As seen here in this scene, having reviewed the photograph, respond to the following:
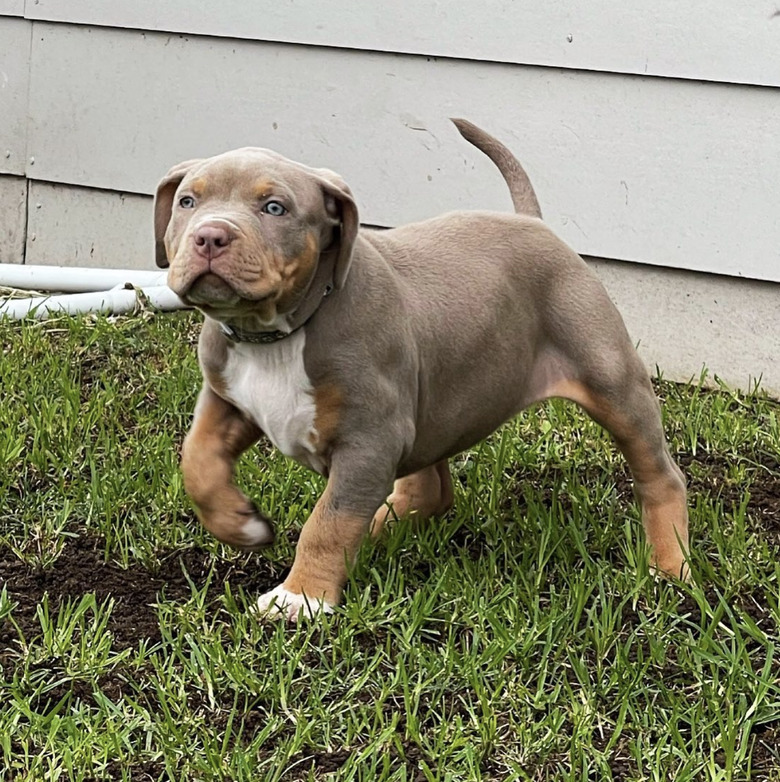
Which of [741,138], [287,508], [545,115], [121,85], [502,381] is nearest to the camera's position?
[502,381]

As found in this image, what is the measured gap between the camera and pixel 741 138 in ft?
16.8

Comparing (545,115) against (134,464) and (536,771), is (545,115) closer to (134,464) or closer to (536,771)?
(134,464)

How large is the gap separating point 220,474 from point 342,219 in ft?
2.26

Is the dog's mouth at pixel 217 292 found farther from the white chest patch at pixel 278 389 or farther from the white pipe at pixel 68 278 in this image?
the white pipe at pixel 68 278

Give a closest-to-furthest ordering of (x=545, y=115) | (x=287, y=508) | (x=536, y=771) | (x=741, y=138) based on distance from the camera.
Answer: (x=536, y=771), (x=287, y=508), (x=741, y=138), (x=545, y=115)

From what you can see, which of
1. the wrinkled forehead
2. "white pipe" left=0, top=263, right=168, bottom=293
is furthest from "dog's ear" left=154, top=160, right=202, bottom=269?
"white pipe" left=0, top=263, right=168, bottom=293

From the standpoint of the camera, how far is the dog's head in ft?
9.66

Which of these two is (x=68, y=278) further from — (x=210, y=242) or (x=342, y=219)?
(x=210, y=242)

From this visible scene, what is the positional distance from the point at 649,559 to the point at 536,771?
42.1 inches

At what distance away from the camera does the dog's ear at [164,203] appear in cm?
329

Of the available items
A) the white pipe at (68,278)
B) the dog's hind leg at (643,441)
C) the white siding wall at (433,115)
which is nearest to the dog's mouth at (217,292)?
the dog's hind leg at (643,441)

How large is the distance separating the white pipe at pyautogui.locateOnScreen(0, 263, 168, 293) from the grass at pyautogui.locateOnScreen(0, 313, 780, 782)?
147 centimetres

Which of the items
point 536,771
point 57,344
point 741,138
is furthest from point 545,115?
point 536,771

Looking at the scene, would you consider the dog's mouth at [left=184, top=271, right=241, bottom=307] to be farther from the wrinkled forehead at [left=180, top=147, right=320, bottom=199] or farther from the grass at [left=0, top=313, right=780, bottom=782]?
the grass at [left=0, top=313, right=780, bottom=782]
